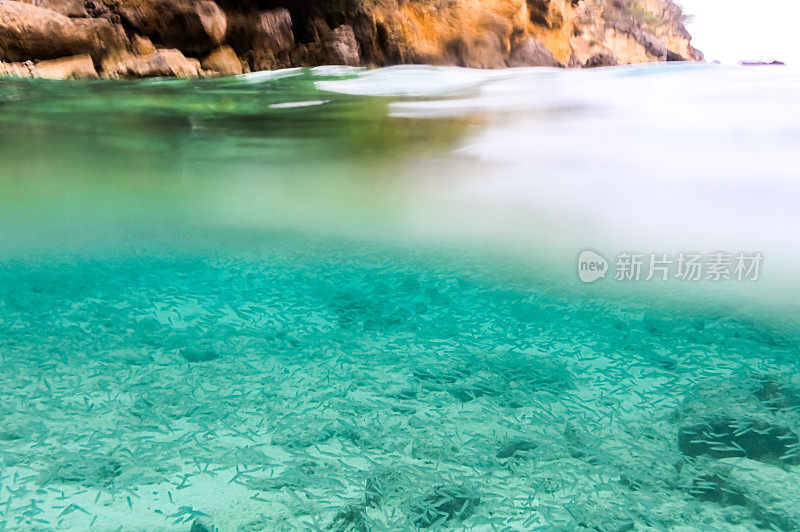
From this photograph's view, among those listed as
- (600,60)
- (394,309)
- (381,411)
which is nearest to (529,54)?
(600,60)

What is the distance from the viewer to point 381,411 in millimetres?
2605

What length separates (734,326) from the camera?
3559 mm

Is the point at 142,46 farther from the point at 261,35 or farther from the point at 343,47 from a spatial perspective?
the point at 343,47

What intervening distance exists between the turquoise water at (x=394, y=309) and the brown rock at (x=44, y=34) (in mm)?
932

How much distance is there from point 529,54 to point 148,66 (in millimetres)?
6555

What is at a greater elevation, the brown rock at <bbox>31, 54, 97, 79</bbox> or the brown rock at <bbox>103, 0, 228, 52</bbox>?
the brown rock at <bbox>103, 0, 228, 52</bbox>

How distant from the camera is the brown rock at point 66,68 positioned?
26.8 ft

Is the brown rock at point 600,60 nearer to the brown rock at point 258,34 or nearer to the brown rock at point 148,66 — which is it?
the brown rock at point 258,34

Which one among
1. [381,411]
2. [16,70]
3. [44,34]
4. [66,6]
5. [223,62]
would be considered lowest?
[381,411]

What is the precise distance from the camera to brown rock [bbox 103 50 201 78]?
868 centimetres

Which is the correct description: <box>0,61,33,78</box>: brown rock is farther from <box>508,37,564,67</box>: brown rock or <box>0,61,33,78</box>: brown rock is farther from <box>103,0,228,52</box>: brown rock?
<box>508,37,564,67</box>: brown rock

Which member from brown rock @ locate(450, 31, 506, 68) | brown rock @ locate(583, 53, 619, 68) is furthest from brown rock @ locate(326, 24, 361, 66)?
brown rock @ locate(583, 53, 619, 68)

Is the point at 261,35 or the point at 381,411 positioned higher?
the point at 261,35

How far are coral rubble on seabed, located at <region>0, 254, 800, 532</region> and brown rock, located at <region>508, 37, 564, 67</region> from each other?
8032 mm
